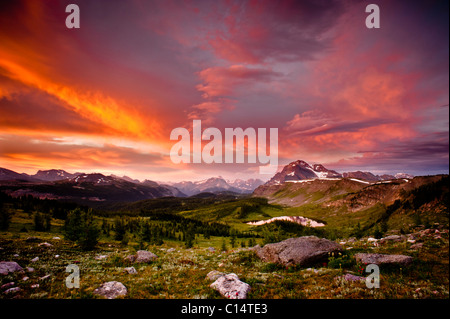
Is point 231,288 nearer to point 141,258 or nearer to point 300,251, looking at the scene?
point 300,251

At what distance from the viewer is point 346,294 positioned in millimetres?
Result: 9961

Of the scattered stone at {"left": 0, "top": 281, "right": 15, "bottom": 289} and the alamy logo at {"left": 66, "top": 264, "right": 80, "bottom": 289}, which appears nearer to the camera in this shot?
the scattered stone at {"left": 0, "top": 281, "right": 15, "bottom": 289}

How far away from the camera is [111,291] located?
11453 millimetres

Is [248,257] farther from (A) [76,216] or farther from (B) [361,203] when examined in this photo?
(B) [361,203]

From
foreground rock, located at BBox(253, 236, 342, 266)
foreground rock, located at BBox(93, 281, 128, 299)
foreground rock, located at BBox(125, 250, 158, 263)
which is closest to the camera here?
foreground rock, located at BBox(93, 281, 128, 299)

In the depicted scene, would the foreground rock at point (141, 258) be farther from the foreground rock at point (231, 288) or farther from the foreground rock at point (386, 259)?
the foreground rock at point (386, 259)

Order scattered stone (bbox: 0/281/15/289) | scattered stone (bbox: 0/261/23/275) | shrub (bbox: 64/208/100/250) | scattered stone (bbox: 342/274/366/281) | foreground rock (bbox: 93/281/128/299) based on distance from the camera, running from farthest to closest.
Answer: shrub (bbox: 64/208/100/250) → scattered stone (bbox: 0/261/23/275) → scattered stone (bbox: 342/274/366/281) → scattered stone (bbox: 0/281/15/289) → foreground rock (bbox: 93/281/128/299)

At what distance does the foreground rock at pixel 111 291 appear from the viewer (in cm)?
1097

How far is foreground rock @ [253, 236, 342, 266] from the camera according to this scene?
56.6ft

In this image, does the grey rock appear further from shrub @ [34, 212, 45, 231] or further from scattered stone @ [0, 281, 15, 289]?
shrub @ [34, 212, 45, 231]

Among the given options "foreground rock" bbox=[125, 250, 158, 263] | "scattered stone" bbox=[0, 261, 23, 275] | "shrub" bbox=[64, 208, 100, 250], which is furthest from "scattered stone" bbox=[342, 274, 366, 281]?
"shrub" bbox=[64, 208, 100, 250]

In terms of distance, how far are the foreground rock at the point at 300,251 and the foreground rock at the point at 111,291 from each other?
14367 millimetres

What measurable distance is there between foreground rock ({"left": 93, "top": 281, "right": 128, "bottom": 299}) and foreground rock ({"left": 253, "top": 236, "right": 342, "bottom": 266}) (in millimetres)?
14367
